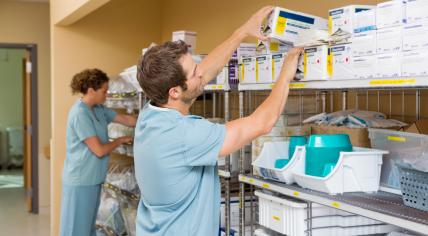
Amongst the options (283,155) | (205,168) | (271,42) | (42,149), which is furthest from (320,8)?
(42,149)

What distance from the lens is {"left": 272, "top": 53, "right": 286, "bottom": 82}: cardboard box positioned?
107 inches

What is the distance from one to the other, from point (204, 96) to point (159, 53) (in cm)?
276

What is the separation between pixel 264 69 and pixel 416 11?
39.4 inches

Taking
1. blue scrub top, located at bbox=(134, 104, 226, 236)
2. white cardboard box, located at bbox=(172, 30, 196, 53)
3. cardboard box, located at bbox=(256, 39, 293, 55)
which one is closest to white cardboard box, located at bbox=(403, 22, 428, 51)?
blue scrub top, located at bbox=(134, 104, 226, 236)

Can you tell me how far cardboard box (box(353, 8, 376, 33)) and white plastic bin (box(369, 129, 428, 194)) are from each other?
1.59ft

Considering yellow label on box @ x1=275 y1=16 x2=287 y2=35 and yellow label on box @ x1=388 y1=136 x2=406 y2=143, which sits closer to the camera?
yellow label on box @ x1=388 y1=136 x2=406 y2=143

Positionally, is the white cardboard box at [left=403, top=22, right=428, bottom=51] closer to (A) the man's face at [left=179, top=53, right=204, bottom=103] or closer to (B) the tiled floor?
(A) the man's face at [left=179, top=53, right=204, bottom=103]

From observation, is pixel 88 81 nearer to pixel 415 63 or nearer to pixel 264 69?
pixel 264 69

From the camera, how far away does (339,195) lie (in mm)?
2381

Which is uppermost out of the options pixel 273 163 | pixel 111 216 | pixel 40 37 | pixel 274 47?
pixel 40 37

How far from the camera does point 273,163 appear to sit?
287 centimetres

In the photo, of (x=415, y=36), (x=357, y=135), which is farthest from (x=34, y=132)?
(x=415, y=36)

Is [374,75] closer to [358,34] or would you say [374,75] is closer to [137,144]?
[358,34]

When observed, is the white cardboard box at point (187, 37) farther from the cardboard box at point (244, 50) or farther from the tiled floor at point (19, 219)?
the tiled floor at point (19, 219)
